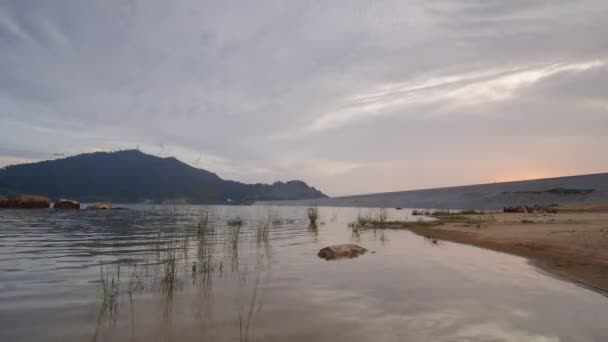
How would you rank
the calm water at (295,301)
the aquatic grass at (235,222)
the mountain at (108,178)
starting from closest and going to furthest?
the calm water at (295,301) → the aquatic grass at (235,222) → the mountain at (108,178)

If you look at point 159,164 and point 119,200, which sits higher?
point 159,164

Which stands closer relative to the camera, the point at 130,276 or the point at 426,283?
the point at 426,283

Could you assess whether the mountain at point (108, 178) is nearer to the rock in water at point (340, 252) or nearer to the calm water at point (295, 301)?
the rock in water at point (340, 252)

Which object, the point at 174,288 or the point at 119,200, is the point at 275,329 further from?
the point at 119,200

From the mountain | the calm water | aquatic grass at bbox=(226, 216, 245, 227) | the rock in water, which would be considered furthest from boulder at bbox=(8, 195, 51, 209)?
the mountain

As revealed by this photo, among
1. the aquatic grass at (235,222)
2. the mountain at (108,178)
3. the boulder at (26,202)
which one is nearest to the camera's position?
the aquatic grass at (235,222)

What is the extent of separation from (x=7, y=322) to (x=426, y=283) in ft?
18.2

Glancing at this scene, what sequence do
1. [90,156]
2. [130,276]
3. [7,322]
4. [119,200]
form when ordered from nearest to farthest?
1. [7,322]
2. [130,276]
3. [119,200]
4. [90,156]

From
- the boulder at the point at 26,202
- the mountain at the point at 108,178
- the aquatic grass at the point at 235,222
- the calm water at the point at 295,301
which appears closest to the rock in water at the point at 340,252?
the calm water at the point at 295,301


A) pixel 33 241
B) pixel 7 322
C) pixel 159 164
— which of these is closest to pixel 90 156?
pixel 159 164

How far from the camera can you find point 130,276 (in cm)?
599

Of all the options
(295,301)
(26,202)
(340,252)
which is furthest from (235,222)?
(26,202)

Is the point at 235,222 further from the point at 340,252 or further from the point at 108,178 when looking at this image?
the point at 108,178

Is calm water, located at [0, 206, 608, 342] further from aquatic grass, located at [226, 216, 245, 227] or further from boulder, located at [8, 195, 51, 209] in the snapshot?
boulder, located at [8, 195, 51, 209]
